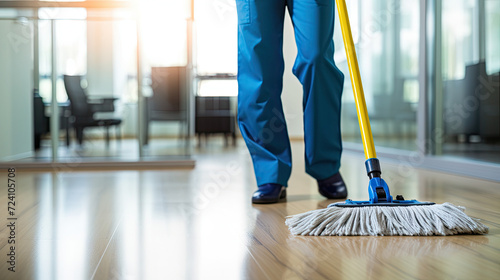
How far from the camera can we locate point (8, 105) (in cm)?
290

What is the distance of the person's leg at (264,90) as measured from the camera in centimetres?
150

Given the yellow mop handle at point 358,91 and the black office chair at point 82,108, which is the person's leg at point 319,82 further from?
the black office chair at point 82,108

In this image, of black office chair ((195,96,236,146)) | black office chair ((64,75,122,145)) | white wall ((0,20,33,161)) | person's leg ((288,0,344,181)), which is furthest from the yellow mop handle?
black office chair ((195,96,236,146))

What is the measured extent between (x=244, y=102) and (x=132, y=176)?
1.02 m

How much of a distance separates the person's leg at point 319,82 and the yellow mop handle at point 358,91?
0.18 m

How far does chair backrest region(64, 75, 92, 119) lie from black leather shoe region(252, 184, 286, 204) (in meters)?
1.80

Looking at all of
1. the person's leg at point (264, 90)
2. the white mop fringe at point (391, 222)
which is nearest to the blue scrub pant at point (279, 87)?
the person's leg at point (264, 90)

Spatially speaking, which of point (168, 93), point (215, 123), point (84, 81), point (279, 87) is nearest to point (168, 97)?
point (168, 93)

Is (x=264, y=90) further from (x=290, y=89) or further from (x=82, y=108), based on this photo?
(x=290, y=89)

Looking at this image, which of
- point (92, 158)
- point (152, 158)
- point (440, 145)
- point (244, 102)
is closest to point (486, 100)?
point (440, 145)

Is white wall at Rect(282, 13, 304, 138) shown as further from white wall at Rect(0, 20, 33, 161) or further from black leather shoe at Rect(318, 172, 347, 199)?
black leather shoe at Rect(318, 172, 347, 199)

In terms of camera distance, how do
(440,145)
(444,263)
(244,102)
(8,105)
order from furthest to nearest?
(8,105) < (440,145) < (244,102) < (444,263)

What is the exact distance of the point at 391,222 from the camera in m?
1.00

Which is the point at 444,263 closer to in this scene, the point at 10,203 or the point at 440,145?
the point at 10,203
